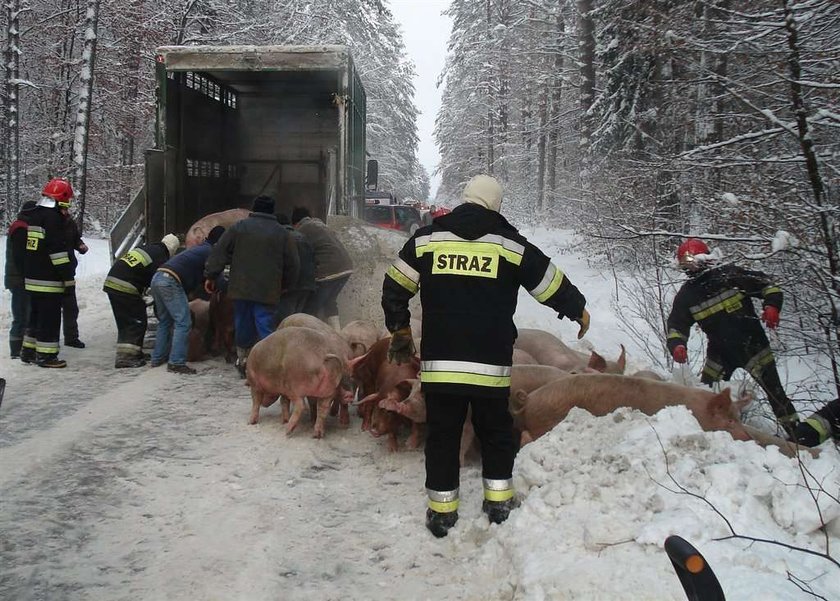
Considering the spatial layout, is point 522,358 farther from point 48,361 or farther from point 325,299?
point 48,361

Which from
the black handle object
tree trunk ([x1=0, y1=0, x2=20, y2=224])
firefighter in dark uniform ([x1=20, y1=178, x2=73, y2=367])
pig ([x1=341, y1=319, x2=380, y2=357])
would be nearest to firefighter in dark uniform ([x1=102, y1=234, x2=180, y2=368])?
firefighter in dark uniform ([x1=20, y1=178, x2=73, y2=367])

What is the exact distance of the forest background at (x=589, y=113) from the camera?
4.48 m

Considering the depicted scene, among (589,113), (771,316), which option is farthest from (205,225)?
(589,113)

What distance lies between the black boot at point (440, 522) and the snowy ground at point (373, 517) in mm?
57

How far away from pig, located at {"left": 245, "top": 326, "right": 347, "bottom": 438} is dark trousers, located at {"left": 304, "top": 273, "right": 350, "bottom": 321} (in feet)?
10.2

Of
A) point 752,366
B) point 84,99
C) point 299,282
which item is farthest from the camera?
point 84,99

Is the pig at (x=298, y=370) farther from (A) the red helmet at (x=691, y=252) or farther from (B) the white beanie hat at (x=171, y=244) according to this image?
(B) the white beanie hat at (x=171, y=244)

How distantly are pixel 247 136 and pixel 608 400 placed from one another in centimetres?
936

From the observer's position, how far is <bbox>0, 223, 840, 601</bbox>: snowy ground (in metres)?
2.95

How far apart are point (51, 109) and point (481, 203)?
2888 cm

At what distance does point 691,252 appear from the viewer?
5.38 metres

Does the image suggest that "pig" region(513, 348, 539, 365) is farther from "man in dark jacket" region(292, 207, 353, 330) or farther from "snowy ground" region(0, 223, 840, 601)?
"man in dark jacket" region(292, 207, 353, 330)

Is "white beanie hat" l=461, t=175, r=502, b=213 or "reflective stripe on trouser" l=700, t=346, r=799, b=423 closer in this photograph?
"white beanie hat" l=461, t=175, r=502, b=213

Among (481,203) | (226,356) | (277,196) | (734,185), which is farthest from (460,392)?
(277,196)
